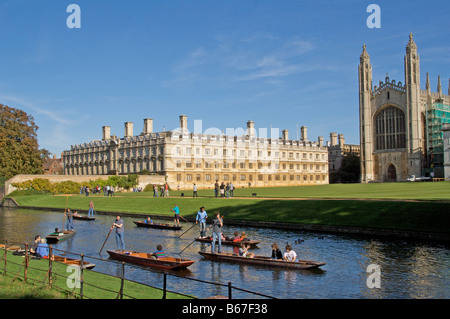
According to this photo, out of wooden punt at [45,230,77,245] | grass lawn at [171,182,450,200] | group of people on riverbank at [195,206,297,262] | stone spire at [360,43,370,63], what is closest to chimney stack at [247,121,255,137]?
stone spire at [360,43,370,63]

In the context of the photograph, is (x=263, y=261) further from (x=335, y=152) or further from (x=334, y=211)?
(x=335, y=152)

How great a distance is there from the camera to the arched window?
324ft

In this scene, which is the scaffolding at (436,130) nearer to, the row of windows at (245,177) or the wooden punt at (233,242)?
the row of windows at (245,177)

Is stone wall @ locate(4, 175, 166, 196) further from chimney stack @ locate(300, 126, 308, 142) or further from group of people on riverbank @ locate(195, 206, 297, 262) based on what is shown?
group of people on riverbank @ locate(195, 206, 297, 262)

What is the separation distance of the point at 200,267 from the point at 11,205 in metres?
51.1

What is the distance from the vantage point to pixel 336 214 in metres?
29.8

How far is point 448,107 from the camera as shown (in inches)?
4080

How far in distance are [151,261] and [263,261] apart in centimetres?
462

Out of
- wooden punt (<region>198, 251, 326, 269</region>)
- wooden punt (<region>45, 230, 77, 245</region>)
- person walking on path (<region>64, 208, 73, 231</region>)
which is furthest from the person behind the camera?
person walking on path (<region>64, 208, 73, 231</region>)

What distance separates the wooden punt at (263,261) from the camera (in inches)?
662

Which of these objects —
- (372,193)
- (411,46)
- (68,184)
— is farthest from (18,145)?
(411,46)

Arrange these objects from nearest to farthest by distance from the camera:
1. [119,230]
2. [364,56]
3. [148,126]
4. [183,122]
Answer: [119,230]
[183,122]
[148,126]
[364,56]

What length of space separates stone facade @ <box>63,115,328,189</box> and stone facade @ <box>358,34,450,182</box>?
13.2m
